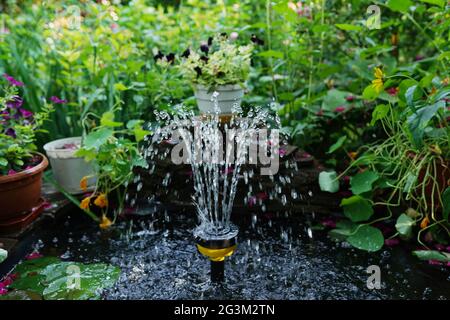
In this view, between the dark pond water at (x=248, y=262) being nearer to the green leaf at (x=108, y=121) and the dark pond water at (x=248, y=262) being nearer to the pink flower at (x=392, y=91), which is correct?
the green leaf at (x=108, y=121)

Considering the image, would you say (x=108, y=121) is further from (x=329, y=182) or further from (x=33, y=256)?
(x=329, y=182)

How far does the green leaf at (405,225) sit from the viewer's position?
225 cm

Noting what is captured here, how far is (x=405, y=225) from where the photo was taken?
88.9 inches

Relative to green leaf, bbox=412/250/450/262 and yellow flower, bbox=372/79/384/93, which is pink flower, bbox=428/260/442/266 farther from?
yellow flower, bbox=372/79/384/93

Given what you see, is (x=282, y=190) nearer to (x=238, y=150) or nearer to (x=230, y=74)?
(x=238, y=150)

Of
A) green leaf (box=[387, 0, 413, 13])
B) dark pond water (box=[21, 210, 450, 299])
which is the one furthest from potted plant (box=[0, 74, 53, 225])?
green leaf (box=[387, 0, 413, 13])

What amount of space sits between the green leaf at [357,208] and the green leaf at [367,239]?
0.07 metres

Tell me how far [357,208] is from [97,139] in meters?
1.31

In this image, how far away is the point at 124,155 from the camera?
2.51 metres

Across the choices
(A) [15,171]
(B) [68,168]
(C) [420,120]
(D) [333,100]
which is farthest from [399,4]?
(A) [15,171]

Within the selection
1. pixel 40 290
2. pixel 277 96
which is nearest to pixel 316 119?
pixel 277 96
